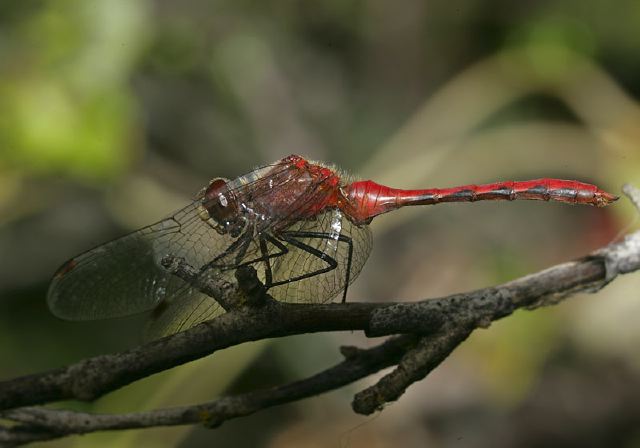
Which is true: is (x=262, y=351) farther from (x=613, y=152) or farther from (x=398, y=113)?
(x=398, y=113)

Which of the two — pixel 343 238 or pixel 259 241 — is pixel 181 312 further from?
pixel 343 238

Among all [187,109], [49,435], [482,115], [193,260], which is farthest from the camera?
[187,109]

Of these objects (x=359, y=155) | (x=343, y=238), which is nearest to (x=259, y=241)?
(x=343, y=238)

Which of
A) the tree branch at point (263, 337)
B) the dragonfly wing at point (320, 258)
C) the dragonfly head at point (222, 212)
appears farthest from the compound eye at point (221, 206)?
the tree branch at point (263, 337)

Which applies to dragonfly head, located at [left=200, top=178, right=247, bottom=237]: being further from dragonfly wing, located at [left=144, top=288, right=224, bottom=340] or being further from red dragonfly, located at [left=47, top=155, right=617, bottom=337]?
dragonfly wing, located at [left=144, top=288, right=224, bottom=340]

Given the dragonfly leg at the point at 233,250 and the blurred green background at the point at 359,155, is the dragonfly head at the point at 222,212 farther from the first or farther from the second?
the blurred green background at the point at 359,155

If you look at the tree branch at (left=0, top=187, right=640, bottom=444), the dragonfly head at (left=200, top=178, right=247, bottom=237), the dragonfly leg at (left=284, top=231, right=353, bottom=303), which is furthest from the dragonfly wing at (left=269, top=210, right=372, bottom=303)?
the tree branch at (left=0, top=187, right=640, bottom=444)

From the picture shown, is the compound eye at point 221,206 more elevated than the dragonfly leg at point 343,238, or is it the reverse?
the compound eye at point 221,206

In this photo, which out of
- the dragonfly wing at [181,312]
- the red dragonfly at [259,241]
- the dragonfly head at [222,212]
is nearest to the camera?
the dragonfly wing at [181,312]

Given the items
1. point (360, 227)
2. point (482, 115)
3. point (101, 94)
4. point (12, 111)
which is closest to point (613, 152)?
point (482, 115)
